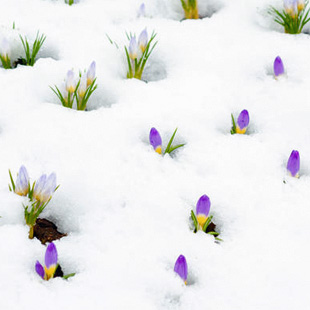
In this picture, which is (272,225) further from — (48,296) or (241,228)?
(48,296)

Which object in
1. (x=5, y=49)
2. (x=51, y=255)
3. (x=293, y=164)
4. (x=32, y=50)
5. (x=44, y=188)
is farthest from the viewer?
(x=32, y=50)

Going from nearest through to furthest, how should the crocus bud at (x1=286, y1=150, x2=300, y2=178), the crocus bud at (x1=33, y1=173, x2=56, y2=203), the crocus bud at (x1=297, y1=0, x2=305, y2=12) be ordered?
the crocus bud at (x1=33, y1=173, x2=56, y2=203)
the crocus bud at (x1=286, y1=150, x2=300, y2=178)
the crocus bud at (x1=297, y1=0, x2=305, y2=12)

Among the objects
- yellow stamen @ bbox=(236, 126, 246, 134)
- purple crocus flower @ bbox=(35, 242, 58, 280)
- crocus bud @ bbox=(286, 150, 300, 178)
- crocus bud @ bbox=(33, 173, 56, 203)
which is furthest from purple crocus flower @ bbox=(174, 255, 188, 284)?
yellow stamen @ bbox=(236, 126, 246, 134)

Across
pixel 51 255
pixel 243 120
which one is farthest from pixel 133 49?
pixel 51 255

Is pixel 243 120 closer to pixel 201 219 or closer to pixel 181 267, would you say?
pixel 201 219

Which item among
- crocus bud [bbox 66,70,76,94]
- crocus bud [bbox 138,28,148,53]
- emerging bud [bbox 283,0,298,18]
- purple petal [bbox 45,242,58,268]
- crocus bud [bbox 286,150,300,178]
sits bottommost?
purple petal [bbox 45,242,58,268]

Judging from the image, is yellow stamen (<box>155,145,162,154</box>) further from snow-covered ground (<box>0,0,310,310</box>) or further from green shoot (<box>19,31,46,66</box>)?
green shoot (<box>19,31,46,66</box>)
